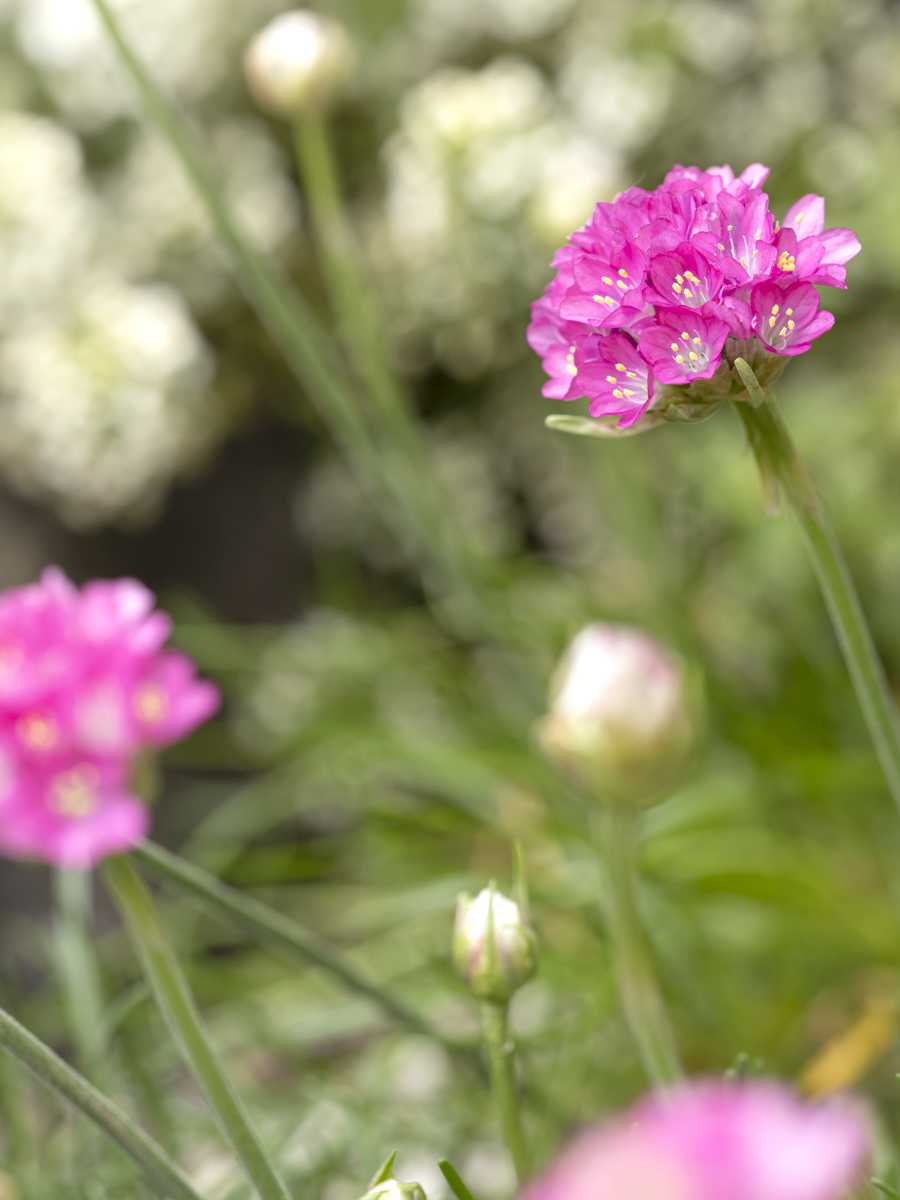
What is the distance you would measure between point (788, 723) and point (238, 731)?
0.54m

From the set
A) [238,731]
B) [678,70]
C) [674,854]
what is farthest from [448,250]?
[674,854]

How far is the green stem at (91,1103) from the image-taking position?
1.07ft

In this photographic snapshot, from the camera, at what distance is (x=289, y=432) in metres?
1.51

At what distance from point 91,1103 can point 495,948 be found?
11 cm

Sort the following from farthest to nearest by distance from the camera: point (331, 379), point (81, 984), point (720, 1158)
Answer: point (331, 379)
point (81, 984)
point (720, 1158)

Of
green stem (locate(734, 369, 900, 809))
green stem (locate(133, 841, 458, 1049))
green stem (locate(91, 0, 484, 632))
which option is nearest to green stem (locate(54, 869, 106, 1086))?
green stem (locate(133, 841, 458, 1049))

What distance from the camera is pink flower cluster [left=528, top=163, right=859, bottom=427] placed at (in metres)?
0.34

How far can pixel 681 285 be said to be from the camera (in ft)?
1.11

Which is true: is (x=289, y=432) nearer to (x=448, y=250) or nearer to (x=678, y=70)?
(x=448, y=250)

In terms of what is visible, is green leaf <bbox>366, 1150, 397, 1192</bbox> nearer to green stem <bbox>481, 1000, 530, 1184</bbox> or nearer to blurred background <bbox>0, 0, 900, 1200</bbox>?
green stem <bbox>481, 1000, 530, 1184</bbox>

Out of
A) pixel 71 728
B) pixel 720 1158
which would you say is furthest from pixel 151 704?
pixel 720 1158

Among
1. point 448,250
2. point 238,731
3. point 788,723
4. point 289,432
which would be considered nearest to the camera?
point 788,723

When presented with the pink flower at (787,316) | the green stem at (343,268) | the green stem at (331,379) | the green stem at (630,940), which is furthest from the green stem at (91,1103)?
the green stem at (343,268)

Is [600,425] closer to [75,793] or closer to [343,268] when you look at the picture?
[75,793]
